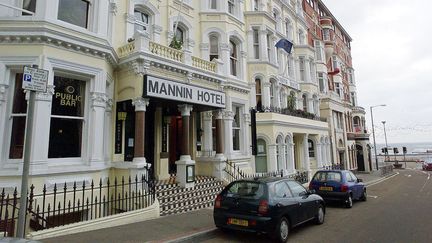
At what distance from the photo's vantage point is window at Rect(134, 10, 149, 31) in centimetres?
1242

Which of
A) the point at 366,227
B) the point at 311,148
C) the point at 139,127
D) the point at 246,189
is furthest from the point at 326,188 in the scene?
the point at 311,148

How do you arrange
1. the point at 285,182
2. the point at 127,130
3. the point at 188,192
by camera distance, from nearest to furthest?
the point at 285,182
the point at 188,192
the point at 127,130

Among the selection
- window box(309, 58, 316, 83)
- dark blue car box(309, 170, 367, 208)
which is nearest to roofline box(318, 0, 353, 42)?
window box(309, 58, 316, 83)

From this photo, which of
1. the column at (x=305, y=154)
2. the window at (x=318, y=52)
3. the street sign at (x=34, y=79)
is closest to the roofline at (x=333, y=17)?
the window at (x=318, y=52)

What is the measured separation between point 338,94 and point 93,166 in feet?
107

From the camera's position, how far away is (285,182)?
25.6 feet

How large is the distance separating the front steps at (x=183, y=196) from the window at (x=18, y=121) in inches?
178

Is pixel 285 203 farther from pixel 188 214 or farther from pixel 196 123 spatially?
pixel 196 123

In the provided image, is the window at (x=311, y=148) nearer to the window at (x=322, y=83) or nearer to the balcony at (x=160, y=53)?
the window at (x=322, y=83)

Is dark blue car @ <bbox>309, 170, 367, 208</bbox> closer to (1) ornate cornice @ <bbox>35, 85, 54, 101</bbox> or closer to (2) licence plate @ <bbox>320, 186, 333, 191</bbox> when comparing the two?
(2) licence plate @ <bbox>320, 186, 333, 191</bbox>

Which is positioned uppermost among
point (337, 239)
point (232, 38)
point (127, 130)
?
point (232, 38)

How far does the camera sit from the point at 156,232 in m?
6.76

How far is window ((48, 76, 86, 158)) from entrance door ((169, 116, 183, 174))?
188 inches

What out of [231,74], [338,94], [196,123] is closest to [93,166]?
[196,123]
